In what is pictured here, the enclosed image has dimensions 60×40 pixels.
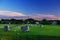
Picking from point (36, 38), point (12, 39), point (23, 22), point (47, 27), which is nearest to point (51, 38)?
point (36, 38)

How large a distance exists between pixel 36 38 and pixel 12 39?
1.09 m

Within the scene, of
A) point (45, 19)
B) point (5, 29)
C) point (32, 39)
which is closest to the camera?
point (32, 39)

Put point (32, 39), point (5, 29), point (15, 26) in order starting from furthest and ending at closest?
point (15, 26) → point (5, 29) → point (32, 39)

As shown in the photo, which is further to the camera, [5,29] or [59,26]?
[59,26]

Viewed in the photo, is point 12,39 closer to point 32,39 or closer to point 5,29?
point 32,39

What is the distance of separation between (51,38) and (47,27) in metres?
3.80

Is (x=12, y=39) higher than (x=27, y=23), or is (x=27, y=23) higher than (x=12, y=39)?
(x=27, y=23)

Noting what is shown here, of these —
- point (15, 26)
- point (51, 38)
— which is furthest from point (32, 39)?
point (15, 26)

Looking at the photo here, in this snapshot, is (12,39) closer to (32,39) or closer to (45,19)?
(32,39)

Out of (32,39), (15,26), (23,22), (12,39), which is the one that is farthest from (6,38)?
(15,26)

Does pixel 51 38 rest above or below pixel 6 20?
below

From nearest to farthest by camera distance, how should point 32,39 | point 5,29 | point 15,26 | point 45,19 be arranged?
point 32,39, point 45,19, point 5,29, point 15,26

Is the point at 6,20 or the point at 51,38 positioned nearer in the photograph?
the point at 51,38

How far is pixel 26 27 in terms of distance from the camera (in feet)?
32.4
